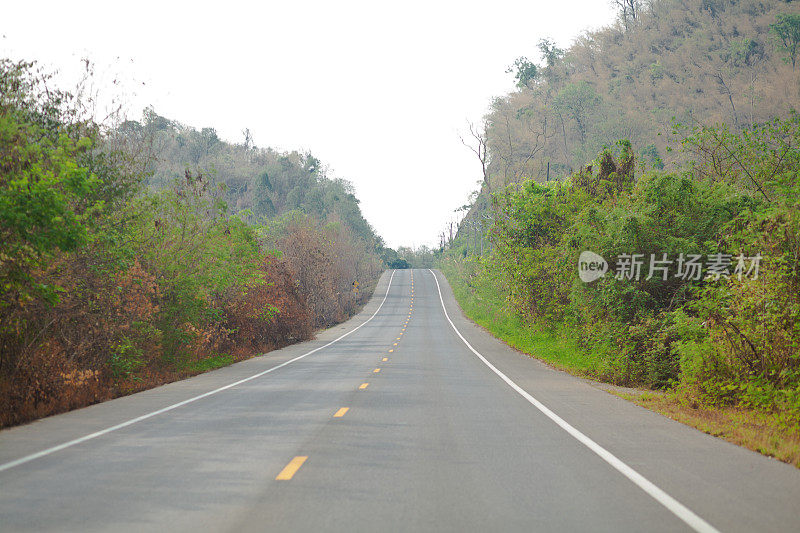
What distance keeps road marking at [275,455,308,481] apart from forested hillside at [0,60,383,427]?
5645mm

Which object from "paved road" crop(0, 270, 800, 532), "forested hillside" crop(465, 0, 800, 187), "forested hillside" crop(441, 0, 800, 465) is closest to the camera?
"paved road" crop(0, 270, 800, 532)

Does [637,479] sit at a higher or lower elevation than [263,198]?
lower

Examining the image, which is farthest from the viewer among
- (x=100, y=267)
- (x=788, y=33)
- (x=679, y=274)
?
(x=788, y=33)

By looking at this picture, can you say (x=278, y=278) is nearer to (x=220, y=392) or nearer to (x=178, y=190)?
(x=178, y=190)

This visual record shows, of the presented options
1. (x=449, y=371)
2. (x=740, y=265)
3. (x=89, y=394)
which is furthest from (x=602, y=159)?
(x=89, y=394)

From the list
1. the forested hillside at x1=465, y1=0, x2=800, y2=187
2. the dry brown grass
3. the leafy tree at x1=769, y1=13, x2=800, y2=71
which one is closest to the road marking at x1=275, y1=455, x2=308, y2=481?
the dry brown grass

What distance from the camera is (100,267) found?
1617 cm

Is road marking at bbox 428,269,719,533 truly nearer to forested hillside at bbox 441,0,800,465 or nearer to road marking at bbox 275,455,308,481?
forested hillside at bbox 441,0,800,465

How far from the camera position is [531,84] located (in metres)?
151

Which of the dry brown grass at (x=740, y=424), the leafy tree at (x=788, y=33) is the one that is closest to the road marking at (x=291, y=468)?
the dry brown grass at (x=740, y=424)

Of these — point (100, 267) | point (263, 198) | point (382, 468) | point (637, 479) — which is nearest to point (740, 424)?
point (637, 479)

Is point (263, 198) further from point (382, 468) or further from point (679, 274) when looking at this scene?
point (382, 468)

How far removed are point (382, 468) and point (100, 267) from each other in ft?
33.1

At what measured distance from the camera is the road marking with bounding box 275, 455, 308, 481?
796 cm
